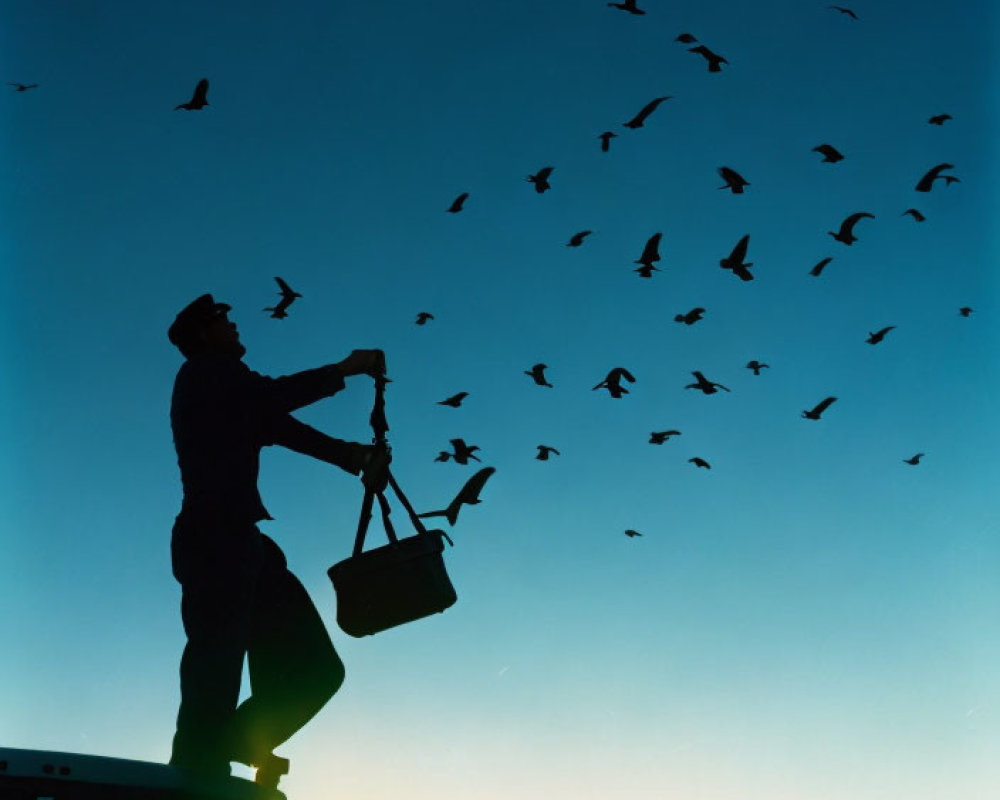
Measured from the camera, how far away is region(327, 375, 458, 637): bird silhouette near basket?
516 cm

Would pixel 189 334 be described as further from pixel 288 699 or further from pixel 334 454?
pixel 288 699

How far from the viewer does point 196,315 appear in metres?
5.66

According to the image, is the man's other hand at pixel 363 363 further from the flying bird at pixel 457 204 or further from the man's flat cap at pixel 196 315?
the flying bird at pixel 457 204

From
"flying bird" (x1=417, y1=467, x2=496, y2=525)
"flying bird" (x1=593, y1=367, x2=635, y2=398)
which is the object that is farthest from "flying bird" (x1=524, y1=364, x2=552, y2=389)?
"flying bird" (x1=417, y1=467, x2=496, y2=525)

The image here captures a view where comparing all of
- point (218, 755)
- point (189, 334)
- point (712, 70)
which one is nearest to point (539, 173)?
point (712, 70)

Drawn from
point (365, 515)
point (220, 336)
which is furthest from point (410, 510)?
point (220, 336)

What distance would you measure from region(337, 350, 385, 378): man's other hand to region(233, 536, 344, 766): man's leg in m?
0.88

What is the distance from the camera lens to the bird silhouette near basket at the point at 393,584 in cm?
516

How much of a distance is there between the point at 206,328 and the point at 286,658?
1.62m

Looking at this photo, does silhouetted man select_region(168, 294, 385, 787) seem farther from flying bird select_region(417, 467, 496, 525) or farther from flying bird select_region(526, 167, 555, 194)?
flying bird select_region(526, 167, 555, 194)

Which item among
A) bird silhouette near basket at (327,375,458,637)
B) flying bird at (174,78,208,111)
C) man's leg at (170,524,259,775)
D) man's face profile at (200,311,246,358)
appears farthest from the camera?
flying bird at (174,78,208,111)

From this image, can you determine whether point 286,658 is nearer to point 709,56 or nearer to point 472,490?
point 472,490

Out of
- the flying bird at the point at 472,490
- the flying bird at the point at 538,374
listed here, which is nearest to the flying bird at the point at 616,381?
the flying bird at the point at 538,374

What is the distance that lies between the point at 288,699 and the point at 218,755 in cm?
46
